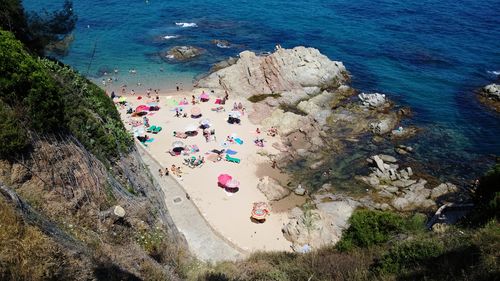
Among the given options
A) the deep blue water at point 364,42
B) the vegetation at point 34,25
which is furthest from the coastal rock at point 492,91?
the vegetation at point 34,25

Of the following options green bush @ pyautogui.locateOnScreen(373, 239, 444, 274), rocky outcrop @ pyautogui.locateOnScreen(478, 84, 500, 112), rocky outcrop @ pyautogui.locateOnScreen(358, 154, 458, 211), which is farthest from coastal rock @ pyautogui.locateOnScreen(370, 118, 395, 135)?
green bush @ pyautogui.locateOnScreen(373, 239, 444, 274)

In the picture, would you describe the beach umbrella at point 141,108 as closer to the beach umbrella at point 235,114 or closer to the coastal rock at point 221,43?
the beach umbrella at point 235,114

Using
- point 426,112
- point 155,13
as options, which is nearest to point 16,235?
point 426,112

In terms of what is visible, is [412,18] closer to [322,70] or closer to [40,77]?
[322,70]

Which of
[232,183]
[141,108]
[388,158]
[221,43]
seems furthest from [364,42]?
[232,183]

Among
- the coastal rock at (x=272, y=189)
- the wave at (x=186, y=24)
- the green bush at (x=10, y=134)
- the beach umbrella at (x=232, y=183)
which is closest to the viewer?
the green bush at (x=10, y=134)

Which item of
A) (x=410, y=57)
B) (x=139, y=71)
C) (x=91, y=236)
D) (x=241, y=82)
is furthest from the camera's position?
(x=410, y=57)

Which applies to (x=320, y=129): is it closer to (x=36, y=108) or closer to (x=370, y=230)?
(x=370, y=230)
